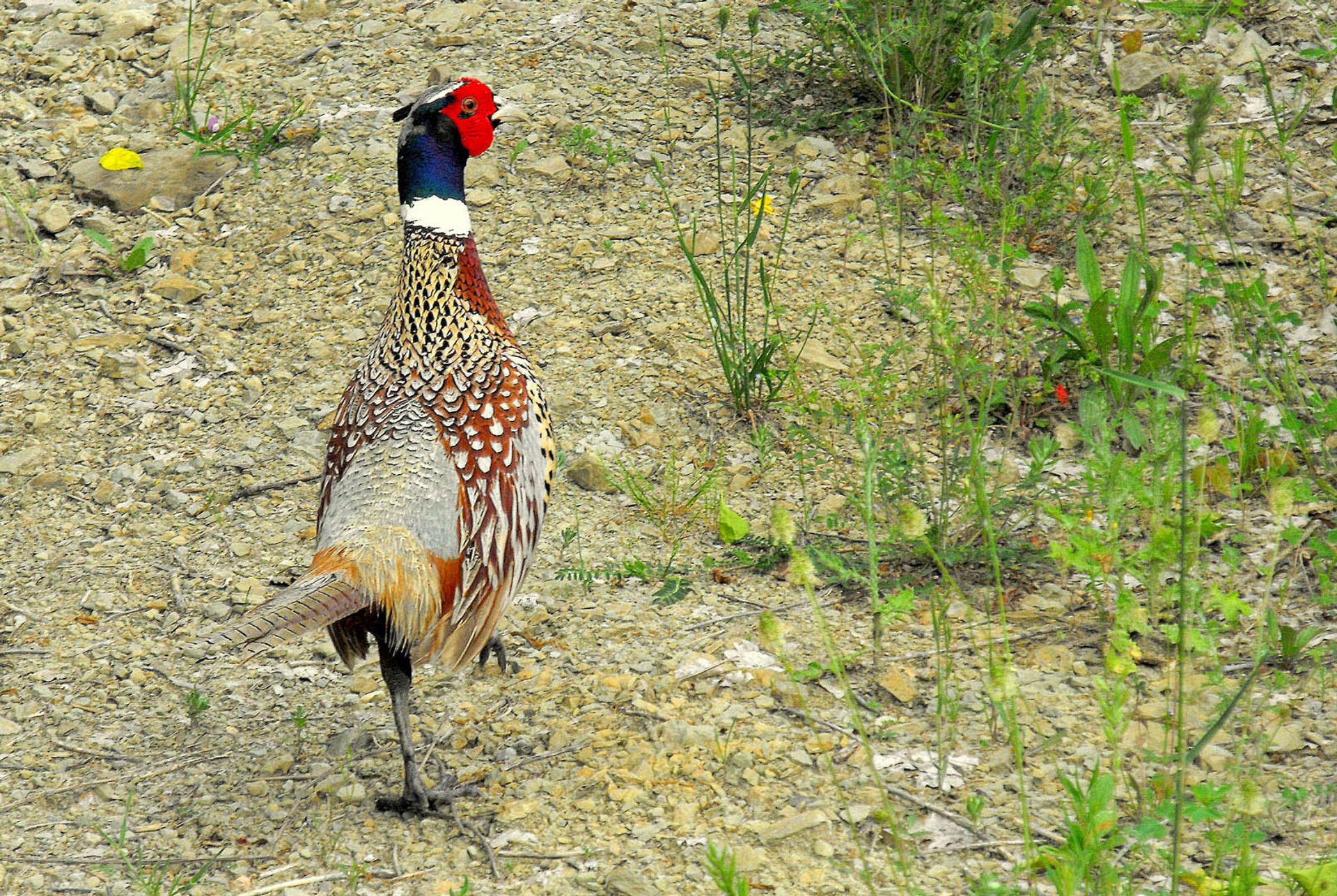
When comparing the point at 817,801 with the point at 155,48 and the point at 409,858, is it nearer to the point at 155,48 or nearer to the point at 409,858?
the point at 409,858

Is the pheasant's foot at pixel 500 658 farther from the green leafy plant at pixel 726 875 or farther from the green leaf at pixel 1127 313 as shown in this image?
the green leaf at pixel 1127 313

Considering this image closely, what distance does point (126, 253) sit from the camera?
592 centimetres

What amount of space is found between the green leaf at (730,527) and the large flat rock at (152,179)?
3.20 metres

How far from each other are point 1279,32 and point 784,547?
3495 millimetres

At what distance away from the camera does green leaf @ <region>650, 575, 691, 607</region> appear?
13.2ft

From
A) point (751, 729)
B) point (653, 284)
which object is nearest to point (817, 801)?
point (751, 729)

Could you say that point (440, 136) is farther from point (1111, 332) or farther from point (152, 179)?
point (152, 179)

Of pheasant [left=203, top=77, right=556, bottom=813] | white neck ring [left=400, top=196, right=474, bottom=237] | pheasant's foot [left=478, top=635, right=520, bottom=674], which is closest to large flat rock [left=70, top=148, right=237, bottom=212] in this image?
pheasant [left=203, top=77, right=556, bottom=813]

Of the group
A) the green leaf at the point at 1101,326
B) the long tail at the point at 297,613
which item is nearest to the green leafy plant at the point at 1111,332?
the green leaf at the point at 1101,326

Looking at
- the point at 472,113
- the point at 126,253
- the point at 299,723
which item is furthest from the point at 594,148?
the point at 299,723

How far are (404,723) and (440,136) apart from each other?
1.84 metres

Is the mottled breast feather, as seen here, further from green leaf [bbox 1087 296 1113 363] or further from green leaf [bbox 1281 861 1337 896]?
green leaf [bbox 1281 861 1337 896]

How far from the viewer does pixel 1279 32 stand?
19.0 feet

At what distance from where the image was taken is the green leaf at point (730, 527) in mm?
4363
